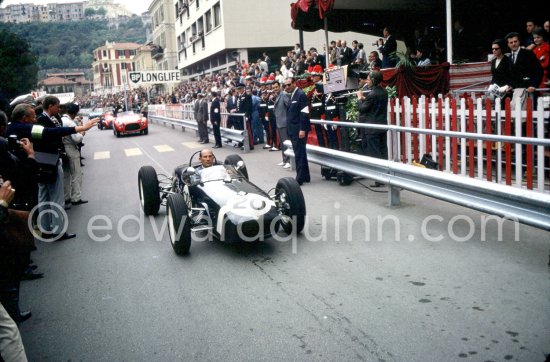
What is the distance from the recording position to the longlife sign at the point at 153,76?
36.7 metres

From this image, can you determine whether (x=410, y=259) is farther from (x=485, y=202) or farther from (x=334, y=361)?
(x=334, y=361)

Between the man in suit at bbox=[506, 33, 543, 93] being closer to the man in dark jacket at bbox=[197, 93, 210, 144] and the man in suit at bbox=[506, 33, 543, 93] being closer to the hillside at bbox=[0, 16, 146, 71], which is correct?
the man in dark jacket at bbox=[197, 93, 210, 144]

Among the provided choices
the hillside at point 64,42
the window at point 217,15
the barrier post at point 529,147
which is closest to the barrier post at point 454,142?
the barrier post at point 529,147

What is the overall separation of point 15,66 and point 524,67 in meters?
53.5

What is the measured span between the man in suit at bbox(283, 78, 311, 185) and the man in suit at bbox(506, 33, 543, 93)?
376 centimetres

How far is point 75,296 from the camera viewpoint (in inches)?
202

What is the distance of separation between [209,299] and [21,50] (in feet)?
191

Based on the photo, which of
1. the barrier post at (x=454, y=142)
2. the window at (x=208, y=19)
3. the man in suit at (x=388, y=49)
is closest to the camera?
the barrier post at (x=454, y=142)

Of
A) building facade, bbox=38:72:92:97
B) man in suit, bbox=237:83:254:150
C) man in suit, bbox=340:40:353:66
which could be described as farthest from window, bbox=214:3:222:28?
building facade, bbox=38:72:92:97

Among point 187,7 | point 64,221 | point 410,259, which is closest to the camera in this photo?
point 410,259

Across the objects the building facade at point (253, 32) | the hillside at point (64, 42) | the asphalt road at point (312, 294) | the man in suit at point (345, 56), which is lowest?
the asphalt road at point (312, 294)

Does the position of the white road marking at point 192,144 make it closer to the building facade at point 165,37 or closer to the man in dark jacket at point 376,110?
the man in dark jacket at point 376,110

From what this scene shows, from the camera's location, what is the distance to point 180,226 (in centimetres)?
600

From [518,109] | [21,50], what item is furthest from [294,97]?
[21,50]
